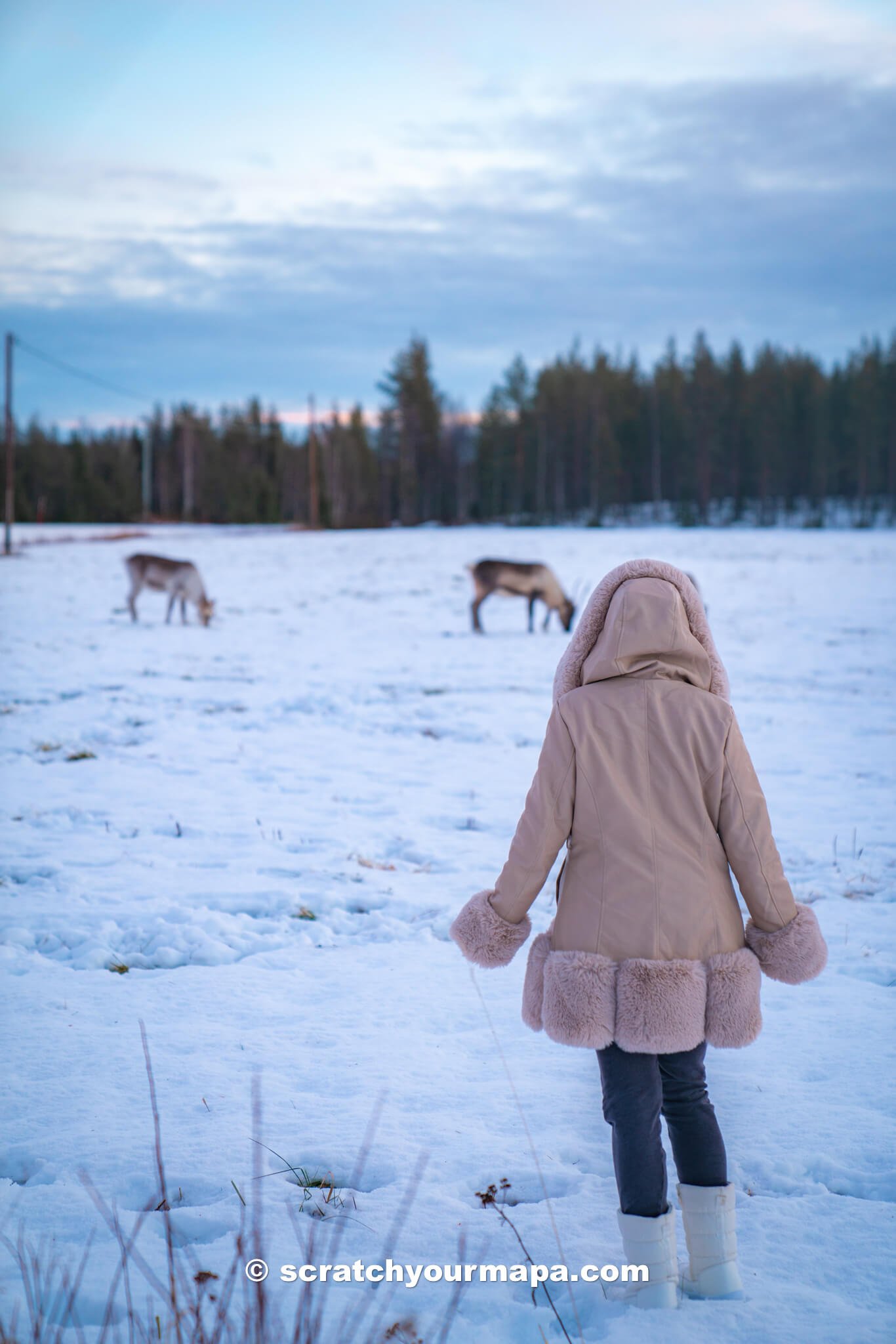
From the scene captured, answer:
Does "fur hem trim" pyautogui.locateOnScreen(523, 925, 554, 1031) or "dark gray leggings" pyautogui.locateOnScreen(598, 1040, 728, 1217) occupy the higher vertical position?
"fur hem trim" pyautogui.locateOnScreen(523, 925, 554, 1031)

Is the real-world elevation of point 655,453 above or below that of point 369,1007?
above

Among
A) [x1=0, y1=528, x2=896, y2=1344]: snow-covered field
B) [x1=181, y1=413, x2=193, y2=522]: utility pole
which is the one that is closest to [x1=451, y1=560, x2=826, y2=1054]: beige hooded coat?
[x1=0, y1=528, x2=896, y2=1344]: snow-covered field

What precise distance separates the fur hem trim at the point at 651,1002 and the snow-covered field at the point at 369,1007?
68 cm

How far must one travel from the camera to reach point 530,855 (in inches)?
99.8

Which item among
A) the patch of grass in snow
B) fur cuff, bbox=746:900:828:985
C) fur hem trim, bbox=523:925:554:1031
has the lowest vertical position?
the patch of grass in snow

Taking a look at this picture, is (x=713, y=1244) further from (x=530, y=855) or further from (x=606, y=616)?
(x=606, y=616)

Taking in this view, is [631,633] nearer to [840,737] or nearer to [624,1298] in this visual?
[624,1298]

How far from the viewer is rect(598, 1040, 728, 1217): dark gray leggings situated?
7.89ft

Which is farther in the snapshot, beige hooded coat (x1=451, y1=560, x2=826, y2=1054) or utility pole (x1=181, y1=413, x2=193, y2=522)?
utility pole (x1=181, y1=413, x2=193, y2=522)

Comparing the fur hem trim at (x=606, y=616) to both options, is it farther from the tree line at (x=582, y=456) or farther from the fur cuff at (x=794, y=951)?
the tree line at (x=582, y=456)

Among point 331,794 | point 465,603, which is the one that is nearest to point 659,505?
point 465,603

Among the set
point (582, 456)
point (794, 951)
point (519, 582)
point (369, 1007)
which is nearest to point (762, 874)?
point (794, 951)

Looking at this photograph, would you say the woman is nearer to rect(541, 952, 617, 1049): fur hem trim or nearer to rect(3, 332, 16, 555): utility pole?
rect(541, 952, 617, 1049): fur hem trim

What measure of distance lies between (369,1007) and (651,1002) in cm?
192
